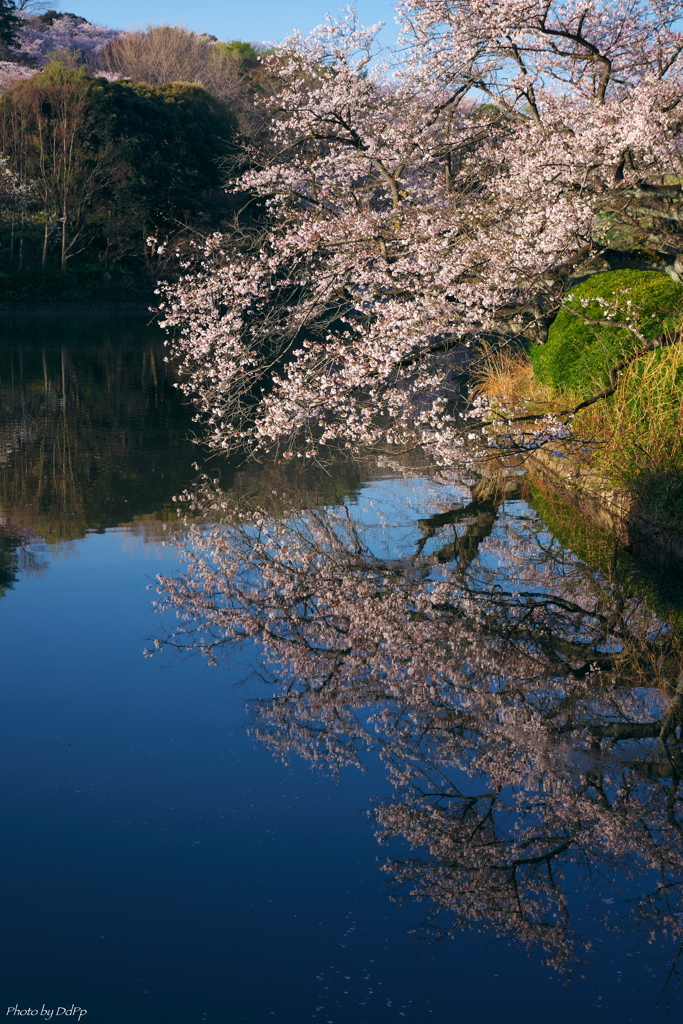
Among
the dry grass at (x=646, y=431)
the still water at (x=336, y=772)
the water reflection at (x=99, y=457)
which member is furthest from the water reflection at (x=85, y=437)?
the dry grass at (x=646, y=431)

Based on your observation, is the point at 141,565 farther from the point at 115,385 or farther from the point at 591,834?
the point at 115,385

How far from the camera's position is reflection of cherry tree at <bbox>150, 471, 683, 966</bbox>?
4223mm

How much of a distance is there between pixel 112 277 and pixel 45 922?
40.3 m

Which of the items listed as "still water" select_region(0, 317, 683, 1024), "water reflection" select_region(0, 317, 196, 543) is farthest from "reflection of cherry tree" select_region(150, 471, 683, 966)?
"water reflection" select_region(0, 317, 196, 543)

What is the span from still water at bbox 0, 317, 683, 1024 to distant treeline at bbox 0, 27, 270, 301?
32870 mm

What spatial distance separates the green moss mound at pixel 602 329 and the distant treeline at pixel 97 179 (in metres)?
28.4

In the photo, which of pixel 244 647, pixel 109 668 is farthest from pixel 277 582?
pixel 109 668

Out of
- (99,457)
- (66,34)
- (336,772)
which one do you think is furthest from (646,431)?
(66,34)

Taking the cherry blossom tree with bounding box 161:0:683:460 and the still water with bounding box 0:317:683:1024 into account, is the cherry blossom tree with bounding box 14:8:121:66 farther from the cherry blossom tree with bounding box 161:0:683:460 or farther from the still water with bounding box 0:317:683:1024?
the still water with bounding box 0:317:683:1024

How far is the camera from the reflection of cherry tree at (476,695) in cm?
422

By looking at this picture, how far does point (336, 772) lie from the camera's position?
16.4 ft

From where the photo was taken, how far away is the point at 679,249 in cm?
934

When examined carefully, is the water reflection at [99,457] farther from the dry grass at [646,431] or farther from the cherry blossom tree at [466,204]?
the dry grass at [646,431]

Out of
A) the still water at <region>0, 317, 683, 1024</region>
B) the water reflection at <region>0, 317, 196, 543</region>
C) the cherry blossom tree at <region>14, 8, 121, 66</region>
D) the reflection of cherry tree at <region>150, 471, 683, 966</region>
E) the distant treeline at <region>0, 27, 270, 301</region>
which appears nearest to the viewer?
the still water at <region>0, 317, 683, 1024</region>
